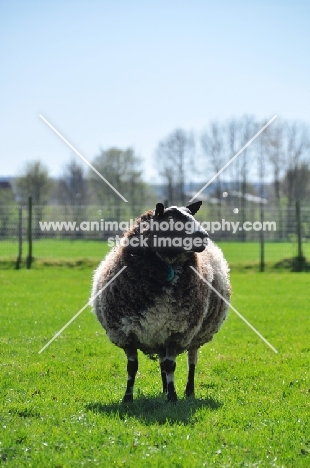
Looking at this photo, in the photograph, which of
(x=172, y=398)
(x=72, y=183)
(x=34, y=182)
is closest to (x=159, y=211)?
(x=172, y=398)

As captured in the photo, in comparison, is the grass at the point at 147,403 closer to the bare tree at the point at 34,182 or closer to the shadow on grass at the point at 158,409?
the shadow on grass at the point at 158,409

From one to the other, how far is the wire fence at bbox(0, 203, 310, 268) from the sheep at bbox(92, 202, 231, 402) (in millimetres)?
16870

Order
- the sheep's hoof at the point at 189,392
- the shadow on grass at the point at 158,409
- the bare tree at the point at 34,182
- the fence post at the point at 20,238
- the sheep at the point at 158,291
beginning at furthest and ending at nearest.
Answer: the bare tree at the point at 34,182, the fence post at the point at 20,238, the sheep's hoof at the point at 189,392, the sheep at the point at 158,291, the shadow on grass at the point at 158,409

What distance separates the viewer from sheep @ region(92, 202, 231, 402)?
6570mm

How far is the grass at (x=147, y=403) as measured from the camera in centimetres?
481

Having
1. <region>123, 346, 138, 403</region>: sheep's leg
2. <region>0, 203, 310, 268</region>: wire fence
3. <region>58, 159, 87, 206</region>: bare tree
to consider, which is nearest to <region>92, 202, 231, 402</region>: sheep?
<region>123, 346, 138, 403</region>: sheep's leg

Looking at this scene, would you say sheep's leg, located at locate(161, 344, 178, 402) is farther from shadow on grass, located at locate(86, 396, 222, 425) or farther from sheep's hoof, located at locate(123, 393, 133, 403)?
sheep's hoof, located at locate(123, 393, 133, 403)

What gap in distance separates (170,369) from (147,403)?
0.45 metres

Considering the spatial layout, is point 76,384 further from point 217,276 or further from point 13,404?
point 217,276

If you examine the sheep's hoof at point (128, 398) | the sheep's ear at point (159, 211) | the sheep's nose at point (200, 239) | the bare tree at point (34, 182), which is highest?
the bare tree at point (34, 182)

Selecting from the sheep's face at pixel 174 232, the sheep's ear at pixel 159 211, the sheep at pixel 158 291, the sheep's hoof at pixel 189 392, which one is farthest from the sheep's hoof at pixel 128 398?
the sheep's ear at pixel 159 211

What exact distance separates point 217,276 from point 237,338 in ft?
10.7

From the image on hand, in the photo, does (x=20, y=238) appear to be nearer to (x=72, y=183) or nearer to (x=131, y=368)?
(x=131, y=368)

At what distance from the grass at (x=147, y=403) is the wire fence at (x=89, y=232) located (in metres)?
12.9
